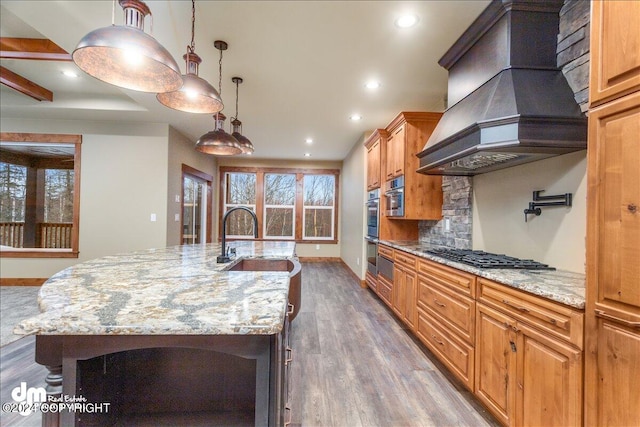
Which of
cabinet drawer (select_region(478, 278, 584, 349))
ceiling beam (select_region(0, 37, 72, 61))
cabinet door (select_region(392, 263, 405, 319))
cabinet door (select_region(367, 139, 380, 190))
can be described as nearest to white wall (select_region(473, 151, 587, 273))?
cabinet drawer (select_region(478, 278, 584, 349))

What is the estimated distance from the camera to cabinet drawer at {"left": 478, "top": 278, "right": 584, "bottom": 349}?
123 cm

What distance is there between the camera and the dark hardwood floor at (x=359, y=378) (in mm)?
1754

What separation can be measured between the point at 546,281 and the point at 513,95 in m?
1.16

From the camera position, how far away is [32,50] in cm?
280

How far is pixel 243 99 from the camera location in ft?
12.0

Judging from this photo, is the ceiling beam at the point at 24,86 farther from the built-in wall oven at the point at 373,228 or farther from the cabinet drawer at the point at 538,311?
the cabinet drawer at the point at 538,311

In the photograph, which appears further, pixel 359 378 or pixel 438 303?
pixel 438 303

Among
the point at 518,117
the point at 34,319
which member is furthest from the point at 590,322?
the point at 34,319

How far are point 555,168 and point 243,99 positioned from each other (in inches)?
132

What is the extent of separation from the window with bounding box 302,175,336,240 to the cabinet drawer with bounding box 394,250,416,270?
437 centimetres

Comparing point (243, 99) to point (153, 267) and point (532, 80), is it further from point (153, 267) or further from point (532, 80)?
point (532, 80)

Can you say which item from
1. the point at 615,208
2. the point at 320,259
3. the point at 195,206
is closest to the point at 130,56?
the point at 615,208

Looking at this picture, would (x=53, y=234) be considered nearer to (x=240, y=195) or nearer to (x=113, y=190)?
(x=113, y=190)

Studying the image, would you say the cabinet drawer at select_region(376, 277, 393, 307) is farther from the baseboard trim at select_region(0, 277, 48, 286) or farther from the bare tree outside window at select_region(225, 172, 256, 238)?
the baseboard trim at select_region(0, 277, 48, 286)
